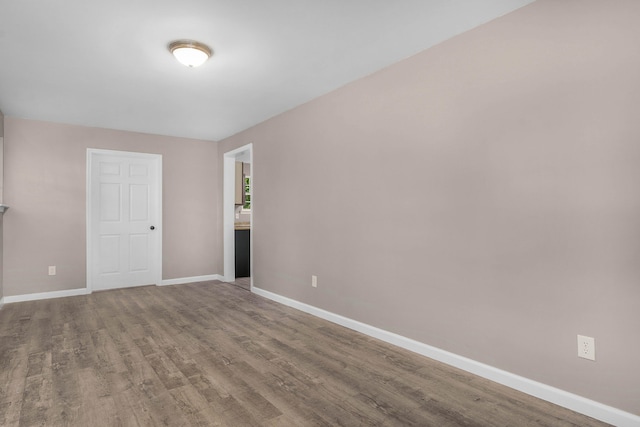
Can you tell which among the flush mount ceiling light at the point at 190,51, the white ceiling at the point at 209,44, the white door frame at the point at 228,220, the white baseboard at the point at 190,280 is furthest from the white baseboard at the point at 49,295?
the flush mount ceiling light at the point at 190,51

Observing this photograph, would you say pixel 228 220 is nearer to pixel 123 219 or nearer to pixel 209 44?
pixel 123 219

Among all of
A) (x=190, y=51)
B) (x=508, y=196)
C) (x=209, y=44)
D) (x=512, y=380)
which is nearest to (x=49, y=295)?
(x=190, y=51)

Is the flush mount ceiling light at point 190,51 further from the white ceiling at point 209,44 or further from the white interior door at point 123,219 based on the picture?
the white interior door at point 123,219

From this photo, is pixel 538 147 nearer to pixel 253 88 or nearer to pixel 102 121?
pixel 253 88

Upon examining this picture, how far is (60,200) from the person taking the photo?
4.88 metres

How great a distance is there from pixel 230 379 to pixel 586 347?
7.09 ft

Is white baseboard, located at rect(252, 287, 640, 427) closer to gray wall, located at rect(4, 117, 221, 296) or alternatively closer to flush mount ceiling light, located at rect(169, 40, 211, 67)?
flush mount ceiling light, located at rect(169, 40, 211, 67)

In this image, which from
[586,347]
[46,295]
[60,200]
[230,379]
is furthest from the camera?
[60,200]

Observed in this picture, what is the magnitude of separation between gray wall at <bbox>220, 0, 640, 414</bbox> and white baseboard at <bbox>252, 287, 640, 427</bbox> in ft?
0.14

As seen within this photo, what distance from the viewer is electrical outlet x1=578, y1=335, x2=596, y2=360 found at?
6.29ft

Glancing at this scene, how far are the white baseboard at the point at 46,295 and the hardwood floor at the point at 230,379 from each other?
1053mm

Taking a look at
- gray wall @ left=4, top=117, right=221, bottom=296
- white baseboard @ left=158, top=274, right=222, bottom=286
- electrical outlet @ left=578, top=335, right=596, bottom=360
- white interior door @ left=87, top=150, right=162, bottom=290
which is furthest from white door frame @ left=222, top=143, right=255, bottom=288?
electrical outlet @ left=578, top=335, right=596, bottom=360

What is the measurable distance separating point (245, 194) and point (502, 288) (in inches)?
201

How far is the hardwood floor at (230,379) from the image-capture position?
6.42 ft
